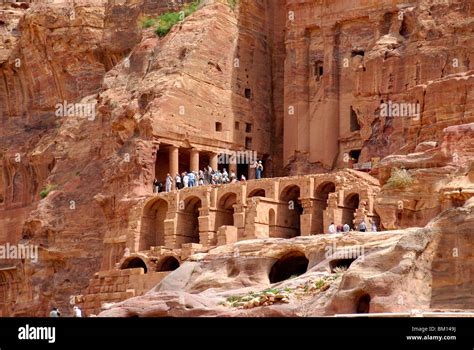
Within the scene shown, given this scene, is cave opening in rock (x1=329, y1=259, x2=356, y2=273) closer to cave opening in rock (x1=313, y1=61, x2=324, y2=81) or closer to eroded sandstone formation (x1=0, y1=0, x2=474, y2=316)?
eroded sandstone formation (x1=0, y1=0, x2=474, y2=316)

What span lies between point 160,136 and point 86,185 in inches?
278

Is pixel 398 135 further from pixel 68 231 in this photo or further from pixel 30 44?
pixel 30 44

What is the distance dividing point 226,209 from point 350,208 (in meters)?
7.34

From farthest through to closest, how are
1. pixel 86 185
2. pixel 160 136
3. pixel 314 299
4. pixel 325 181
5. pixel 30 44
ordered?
pixel 30 44
pixel 86 185
pixel 160 136
pixel 325 181
pixel 314 299

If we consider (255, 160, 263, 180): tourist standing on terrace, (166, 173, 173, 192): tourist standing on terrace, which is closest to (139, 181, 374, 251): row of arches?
(166, 173, 173, 192): tourist standing on terrace

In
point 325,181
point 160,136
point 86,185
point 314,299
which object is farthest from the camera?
point 86,185

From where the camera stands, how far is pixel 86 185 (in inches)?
3268

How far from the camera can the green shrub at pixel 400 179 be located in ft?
205

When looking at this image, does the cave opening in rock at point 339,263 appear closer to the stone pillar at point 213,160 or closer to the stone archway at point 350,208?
the stone archway at point 350,208

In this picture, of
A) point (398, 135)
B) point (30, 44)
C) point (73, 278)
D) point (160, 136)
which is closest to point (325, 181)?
point (398, 135)

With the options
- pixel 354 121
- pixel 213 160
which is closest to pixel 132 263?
pixel 213 160

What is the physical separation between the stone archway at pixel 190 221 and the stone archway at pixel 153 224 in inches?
43.6

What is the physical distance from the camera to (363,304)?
49688 mm

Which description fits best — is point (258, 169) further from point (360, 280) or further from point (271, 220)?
point (360, 280)
